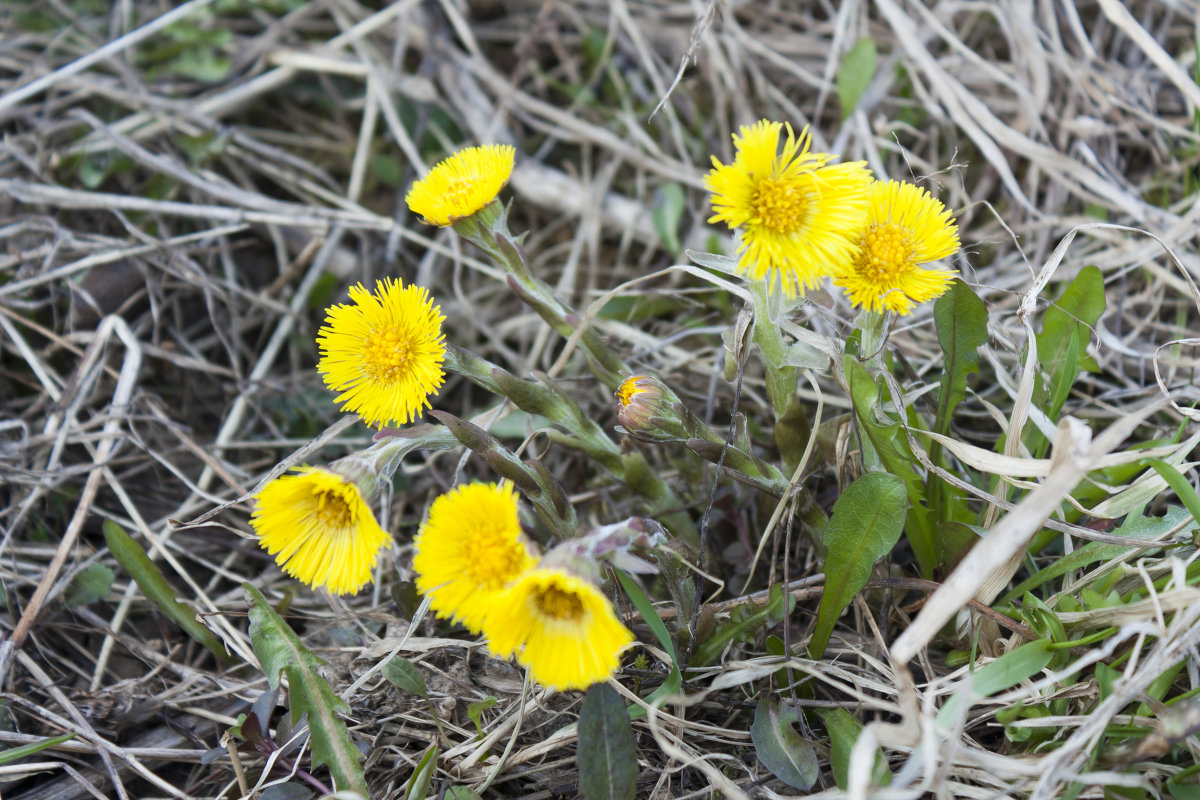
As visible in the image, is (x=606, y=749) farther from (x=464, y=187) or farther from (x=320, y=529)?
(x=464, y=187)

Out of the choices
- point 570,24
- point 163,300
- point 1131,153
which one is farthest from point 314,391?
point 1131,153

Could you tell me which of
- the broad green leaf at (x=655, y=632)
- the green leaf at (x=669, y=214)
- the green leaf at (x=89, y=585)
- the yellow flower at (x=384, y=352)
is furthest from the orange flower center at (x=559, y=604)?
the green leaf at (x=669, y=214)

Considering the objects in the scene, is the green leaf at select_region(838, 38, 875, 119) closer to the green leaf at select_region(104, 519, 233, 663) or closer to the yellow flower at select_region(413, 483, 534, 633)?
the yellow flower at select_region(413, 483, 534, 633)

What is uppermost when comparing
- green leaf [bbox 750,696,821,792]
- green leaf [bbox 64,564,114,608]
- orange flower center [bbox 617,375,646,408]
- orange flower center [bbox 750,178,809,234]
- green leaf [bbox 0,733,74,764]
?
orange flower center [bbox 750,178,809,234]

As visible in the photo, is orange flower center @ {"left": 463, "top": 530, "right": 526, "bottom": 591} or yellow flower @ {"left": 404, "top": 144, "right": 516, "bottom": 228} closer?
orange flower center @ {"left": 463, "top": 530, "right": 526, "bottom": 591}

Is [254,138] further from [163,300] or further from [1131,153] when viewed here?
[1131,153]

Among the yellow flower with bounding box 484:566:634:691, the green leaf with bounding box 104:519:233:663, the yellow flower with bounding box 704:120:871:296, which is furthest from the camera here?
the green leaf with bounding box 104:519:233:663

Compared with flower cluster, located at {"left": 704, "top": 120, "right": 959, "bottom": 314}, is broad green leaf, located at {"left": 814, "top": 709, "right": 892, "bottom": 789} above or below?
below

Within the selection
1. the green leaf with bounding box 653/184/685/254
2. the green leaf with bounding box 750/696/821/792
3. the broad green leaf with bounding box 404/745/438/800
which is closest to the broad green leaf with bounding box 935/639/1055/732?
the green leaf with bounding box 750/696/821/792
